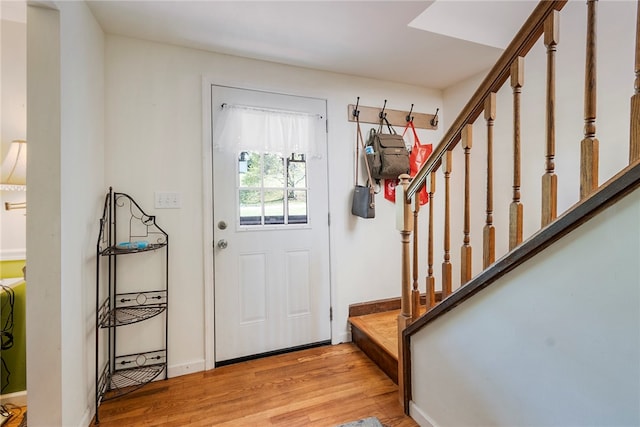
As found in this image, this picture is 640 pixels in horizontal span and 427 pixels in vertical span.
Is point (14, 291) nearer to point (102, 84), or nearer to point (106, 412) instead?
point (106, 412)

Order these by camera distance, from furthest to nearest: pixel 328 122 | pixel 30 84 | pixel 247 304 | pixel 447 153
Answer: pixel 328 122 → pixel 247 304 → pixel 447 153 → pixel 30 84

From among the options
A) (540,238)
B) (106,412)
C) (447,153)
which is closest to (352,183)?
(447,153)

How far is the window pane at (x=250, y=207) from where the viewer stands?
7.09 feet

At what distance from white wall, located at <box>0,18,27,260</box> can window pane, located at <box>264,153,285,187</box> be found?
1450 millimetres

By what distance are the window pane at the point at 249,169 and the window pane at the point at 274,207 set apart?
0.12 metres

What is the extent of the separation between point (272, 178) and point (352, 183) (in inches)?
27.7

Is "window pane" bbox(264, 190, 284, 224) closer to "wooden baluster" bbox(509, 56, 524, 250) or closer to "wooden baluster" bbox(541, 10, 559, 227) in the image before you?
"wooden baluster" bbox(509, 56, 524, 250)

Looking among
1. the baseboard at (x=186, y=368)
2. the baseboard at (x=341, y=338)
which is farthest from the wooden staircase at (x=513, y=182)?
the baseboard at (x=186, y=368)

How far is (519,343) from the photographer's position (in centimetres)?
104

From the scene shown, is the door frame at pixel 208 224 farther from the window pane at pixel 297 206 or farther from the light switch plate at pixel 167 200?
the window pane at pixel 297 206

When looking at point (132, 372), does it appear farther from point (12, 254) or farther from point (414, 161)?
point (414, 161)

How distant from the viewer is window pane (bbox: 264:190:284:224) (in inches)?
87.7

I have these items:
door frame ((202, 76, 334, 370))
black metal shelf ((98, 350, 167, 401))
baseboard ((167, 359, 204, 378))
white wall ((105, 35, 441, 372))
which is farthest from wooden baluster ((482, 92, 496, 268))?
black metal shelf ((98, 350, 167, 401))

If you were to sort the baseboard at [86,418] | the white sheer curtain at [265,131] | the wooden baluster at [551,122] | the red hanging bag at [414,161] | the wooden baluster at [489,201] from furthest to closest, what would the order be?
the red hanging bag at [414,161] → the white sheer curtain at [265,131] → the baseboard at [86,418] → the wooden baluster at [489,201] → the wooden baluster at [551,122]
